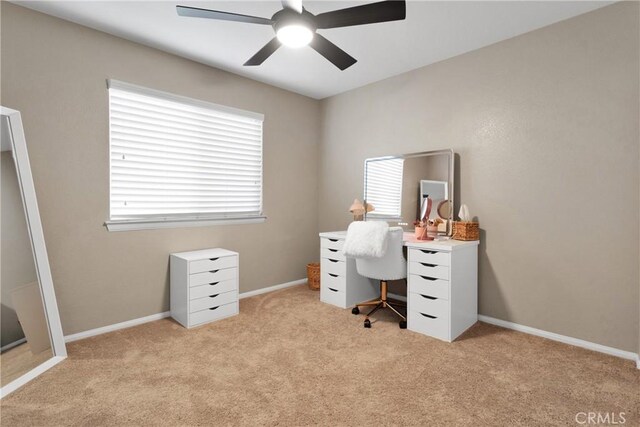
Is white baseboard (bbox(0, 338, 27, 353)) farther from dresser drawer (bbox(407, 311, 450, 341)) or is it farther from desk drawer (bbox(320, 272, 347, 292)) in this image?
dresser drawer (bbox(407, 311, 450, 341))

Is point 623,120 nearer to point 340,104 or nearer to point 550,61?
point 550,61

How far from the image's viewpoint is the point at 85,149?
A: 2605 millimetres

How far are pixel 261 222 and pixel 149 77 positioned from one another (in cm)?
183

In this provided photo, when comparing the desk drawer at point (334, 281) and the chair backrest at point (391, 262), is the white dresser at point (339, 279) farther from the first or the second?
the chair backrest at point (391, 262)

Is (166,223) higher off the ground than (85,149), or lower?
lower

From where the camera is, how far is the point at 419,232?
3.01 m

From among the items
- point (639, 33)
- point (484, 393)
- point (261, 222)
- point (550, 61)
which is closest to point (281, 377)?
point (484, 393)

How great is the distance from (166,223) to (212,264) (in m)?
0.61

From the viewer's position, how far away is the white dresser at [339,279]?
3.31 metres

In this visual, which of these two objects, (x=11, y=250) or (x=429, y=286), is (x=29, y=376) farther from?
(x=429, y=286)

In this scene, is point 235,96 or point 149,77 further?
point 235,96

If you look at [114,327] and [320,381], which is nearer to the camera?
[320,381]

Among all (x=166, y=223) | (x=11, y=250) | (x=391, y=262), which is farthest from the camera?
(x=166, y=223)

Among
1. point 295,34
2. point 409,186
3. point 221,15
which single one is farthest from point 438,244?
point 221,15
